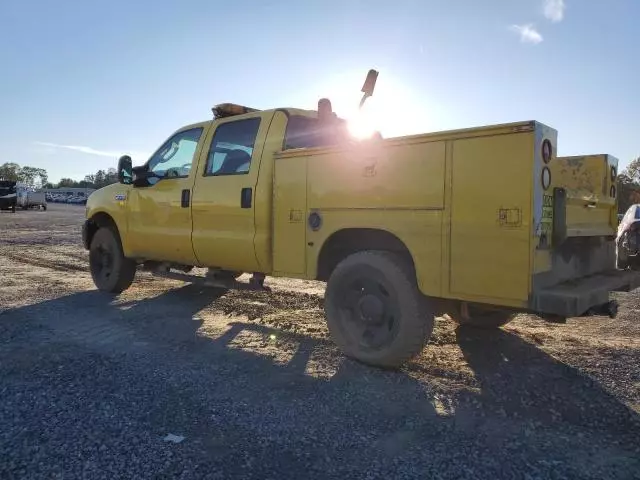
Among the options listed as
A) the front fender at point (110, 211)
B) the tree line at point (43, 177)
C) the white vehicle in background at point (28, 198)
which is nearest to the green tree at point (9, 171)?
the tree line at point (43, 177)

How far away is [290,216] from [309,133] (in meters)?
1.26

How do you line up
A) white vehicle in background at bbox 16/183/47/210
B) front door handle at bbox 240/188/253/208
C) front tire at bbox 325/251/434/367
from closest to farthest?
front tire at bbox 325/251/434/367, front door handle at bbox 240/188/253/208, white vehicle in background at bbox 16/183/47/210

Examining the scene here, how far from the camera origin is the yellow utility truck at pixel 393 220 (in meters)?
3.56

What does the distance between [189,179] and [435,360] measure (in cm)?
354

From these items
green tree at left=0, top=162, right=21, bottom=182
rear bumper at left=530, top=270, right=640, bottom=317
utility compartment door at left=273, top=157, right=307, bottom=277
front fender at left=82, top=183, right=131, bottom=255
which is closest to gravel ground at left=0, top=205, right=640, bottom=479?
rear bumper at left=530, top=270, right=640, bottom=317

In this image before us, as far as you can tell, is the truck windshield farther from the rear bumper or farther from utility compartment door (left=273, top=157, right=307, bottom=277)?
the rear bumper

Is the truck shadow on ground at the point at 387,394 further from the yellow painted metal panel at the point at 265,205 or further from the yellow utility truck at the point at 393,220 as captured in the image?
the yellow painted metal panel at the point at 265,205

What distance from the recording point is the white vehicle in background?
42.7 meters

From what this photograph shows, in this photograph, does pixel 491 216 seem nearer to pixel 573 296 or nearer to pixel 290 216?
pixel 573 296

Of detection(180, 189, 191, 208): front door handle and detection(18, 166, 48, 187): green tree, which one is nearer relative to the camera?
detection(180, 189, 191, 208): front door handle

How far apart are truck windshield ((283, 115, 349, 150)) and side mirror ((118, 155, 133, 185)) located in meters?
2.76

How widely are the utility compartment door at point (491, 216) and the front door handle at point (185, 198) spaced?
3.44 meters

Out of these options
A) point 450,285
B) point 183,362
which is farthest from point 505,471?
point 183,362

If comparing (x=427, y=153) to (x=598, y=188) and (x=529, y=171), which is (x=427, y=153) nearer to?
(x=529, y=171)
